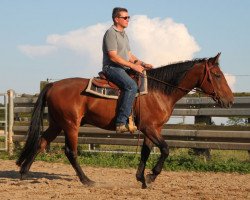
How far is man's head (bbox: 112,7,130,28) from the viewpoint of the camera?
905 cm

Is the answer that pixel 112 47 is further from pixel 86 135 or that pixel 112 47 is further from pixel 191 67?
pixel 86 135

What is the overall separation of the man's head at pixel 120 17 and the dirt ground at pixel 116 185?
2.84 metres

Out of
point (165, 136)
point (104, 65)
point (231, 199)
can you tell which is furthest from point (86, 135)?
point (231, 199)

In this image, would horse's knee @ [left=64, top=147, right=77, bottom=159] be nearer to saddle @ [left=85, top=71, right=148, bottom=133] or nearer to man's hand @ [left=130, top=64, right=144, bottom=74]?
saddle @ [left=85, top=71, right=148, bottom=133]

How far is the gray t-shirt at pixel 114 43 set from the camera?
8930 mm

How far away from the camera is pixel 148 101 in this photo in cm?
901

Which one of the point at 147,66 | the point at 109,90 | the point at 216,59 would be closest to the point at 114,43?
the point at 109,90

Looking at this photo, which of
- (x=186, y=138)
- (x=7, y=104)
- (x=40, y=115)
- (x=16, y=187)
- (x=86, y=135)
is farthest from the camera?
(x=7, y=104)

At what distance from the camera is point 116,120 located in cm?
904

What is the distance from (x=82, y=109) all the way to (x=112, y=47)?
4.18ft

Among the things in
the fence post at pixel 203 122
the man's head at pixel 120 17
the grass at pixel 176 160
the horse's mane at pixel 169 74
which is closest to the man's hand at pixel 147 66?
the horse's mane at pixel 169 74

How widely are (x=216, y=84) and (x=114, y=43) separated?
1.92m

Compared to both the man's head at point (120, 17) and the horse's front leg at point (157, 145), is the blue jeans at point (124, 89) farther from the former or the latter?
the man's head at point (120, 17)

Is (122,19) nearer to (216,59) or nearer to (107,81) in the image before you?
(107,81)
